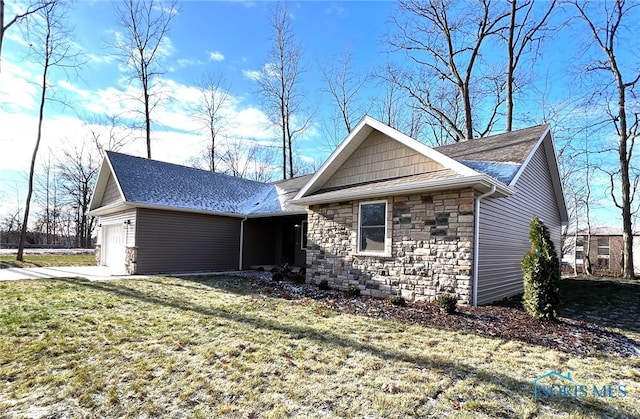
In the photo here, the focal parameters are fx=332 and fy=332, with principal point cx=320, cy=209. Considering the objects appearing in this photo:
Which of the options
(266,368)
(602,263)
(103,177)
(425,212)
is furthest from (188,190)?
(602,263)

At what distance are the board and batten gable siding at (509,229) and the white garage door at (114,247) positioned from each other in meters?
12.3

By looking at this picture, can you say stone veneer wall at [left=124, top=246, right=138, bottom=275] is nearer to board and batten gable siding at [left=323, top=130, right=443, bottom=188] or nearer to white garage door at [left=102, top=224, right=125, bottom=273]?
white garage door at [left=102, top=224, right=125, bottom=273]

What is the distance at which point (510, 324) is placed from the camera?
551 cm

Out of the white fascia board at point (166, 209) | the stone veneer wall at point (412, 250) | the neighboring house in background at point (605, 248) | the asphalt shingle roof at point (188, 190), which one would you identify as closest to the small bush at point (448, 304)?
the stone veneer wall at point (412, 250)

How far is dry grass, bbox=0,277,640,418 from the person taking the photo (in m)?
2.92

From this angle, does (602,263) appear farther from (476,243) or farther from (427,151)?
(427,151)

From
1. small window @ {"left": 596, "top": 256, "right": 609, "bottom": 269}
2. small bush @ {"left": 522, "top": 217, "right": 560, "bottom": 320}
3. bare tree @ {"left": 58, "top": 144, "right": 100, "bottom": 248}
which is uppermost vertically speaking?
bare tree @ {"left": 58, "top": 144, "right": 100, "bottom": 248}

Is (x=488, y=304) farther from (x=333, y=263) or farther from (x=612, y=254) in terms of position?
(x=612, y=254)

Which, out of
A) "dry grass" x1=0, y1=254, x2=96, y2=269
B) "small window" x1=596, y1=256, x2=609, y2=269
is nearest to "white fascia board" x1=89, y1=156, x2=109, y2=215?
"dry grass" x1=0, y1=254, x2=96, y2=269

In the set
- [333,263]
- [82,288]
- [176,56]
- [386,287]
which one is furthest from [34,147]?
[386,287]

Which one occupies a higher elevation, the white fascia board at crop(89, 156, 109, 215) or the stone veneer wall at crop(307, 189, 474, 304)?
the white fascia board at crop(89, 156, 109, 215)

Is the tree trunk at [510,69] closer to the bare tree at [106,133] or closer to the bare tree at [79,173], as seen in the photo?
the bare tree at [106,133]

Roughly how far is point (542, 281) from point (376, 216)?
373 centimetres

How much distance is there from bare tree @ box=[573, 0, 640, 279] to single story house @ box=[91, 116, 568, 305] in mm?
4597
